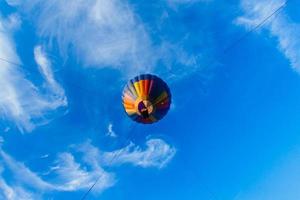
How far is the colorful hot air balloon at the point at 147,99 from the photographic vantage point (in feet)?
85.5

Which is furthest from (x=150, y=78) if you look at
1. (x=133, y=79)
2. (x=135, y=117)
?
(x=135, y=117)

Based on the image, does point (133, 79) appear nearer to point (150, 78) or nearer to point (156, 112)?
point (150, 78)

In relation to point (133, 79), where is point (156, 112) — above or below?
below

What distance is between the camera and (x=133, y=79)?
89.0 feet

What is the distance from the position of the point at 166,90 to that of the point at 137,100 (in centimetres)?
222

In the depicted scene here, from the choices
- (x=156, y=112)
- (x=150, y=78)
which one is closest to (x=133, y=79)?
(x=150, y=78)

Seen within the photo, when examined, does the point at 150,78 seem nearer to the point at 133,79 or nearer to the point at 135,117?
the point at 133,79

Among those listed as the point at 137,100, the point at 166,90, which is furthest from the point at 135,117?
the point at 166,90

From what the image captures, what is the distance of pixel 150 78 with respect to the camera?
26562 mm

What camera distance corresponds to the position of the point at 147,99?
2612 centimetres

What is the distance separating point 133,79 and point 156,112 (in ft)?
10.0

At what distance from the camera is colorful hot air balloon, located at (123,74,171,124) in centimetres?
2607

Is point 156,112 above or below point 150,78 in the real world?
below

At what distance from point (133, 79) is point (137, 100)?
1744 mm
